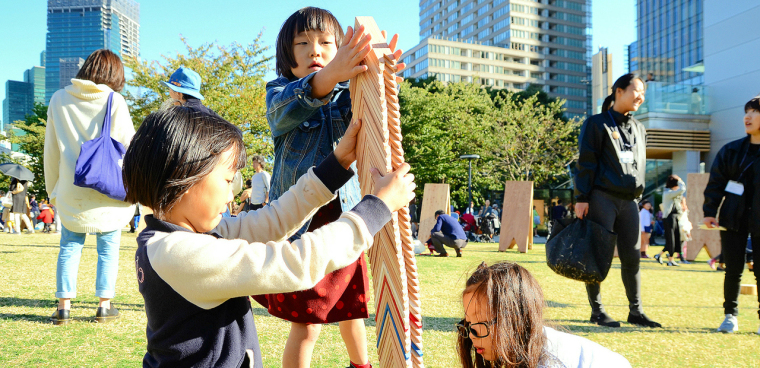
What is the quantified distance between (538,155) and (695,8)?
61199 millimetres

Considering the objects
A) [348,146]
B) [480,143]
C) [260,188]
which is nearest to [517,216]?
[260,188]

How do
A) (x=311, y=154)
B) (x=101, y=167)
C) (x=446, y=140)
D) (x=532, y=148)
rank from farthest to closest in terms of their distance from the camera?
(x=446, y=140) < (x=532, y=148) < (x=101, y=167) < (x=311, y=154)

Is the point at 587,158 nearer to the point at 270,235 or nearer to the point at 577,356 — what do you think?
the point at 577,356

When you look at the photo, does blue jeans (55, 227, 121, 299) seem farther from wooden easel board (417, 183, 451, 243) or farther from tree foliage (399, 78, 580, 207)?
tree foliage (399, 78, 580, 207)

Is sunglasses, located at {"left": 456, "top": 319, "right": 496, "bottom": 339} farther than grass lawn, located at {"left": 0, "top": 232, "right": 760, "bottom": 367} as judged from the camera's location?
No

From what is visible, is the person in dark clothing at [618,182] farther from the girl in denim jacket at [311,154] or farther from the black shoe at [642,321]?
the girl in denim jacket at [311,154]

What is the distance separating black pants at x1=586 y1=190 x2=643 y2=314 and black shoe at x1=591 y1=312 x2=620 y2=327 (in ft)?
0.12

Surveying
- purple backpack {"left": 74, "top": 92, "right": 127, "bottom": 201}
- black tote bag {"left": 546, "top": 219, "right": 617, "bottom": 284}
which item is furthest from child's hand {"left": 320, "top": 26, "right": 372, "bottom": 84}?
black tote bag {"left": 546, "top": 219, "right": 617, "bottom": 284}

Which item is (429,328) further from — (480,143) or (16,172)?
(480,143)

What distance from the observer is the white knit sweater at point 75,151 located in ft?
11.3

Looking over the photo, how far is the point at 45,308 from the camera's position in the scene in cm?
405

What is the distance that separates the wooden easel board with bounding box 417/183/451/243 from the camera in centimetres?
1305

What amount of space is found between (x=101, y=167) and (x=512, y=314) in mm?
2877

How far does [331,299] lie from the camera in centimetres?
193
